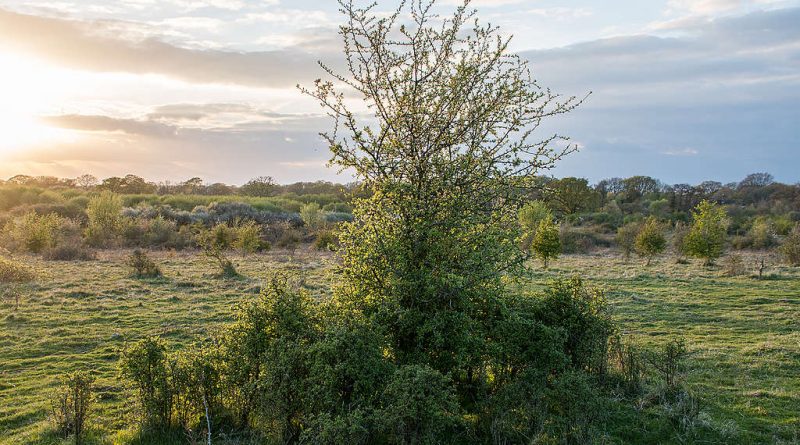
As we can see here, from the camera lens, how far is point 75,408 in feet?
22.6

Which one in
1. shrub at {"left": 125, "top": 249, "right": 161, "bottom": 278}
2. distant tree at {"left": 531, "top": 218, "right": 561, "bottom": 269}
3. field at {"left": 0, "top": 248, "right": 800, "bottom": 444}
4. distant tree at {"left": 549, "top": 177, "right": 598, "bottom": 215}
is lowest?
field at {"left": 0, "top": 248, "right": 800, "bottom": 444}

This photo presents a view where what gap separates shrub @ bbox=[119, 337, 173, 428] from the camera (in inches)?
278

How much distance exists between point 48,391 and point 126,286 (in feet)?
35.2

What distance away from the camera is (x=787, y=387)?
9305 mm

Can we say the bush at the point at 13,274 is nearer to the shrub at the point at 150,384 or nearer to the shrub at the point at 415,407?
the shrub at the point at 150,384

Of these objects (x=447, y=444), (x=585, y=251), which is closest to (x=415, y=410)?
(x=447, y=444)

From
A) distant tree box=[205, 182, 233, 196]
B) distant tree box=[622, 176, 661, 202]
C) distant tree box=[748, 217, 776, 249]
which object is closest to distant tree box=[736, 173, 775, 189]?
distant tree box=[622, 176, 661, 202]

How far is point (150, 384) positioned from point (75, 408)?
0.94 m

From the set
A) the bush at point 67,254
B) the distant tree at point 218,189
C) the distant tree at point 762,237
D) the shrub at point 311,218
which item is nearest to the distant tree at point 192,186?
the distant tree at point 218,189

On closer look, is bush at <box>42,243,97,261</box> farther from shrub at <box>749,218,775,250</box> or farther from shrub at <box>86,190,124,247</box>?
shrub at <box>749,218,775,250</box>

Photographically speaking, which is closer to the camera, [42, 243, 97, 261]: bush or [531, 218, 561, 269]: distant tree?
[42, 243, 97, 261]: bush

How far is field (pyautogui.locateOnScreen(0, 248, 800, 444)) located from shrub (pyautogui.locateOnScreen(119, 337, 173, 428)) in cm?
44

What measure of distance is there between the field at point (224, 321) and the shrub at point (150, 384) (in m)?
0.44

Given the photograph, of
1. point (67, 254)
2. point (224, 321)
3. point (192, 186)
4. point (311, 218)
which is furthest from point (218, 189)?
point (224, 321)
